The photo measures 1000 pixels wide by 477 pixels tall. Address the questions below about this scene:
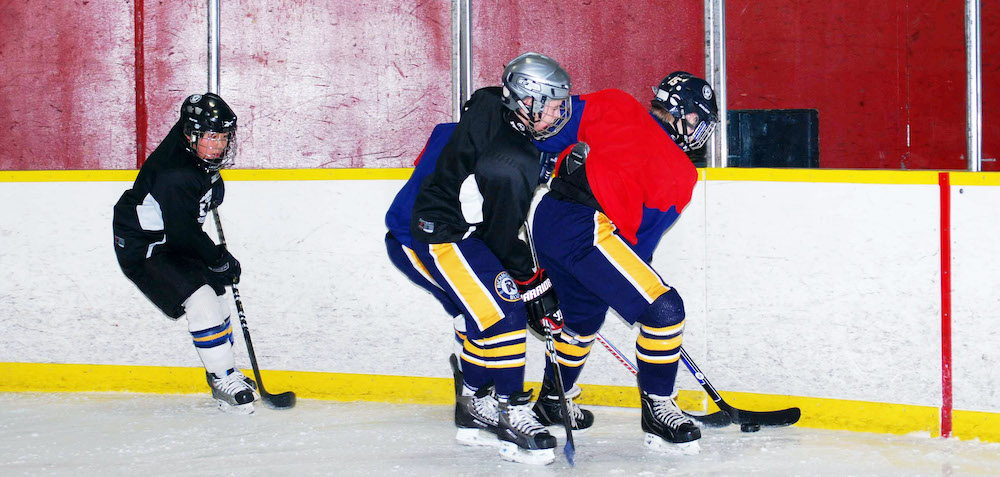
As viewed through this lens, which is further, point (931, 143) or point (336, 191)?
point (931, 143)

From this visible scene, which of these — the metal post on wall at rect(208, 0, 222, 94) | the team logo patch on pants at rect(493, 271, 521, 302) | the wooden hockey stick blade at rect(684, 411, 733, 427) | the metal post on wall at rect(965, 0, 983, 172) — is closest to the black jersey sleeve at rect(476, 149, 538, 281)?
the team logo patch on pants at rect(493, 271, 521, 302)

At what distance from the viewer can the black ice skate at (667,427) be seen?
7.34ft

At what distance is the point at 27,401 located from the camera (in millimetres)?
2988

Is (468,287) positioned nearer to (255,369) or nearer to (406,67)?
(255,369)

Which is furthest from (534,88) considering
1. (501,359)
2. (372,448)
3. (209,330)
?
(209,330)

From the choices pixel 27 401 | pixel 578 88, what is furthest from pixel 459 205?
pixel 578 88

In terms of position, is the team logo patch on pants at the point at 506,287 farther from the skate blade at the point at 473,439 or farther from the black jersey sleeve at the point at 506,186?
the skate blade at the point at 473,439

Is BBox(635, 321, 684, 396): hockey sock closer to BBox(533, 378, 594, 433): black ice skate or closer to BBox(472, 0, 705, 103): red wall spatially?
BBox(533, 378, 594, 433): black ice skate

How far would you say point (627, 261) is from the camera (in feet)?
7.24

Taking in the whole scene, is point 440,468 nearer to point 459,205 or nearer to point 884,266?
point 459,205

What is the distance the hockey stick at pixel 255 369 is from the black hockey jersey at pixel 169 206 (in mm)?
88

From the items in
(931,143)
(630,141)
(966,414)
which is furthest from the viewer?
(931,143)

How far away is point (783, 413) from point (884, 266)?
485 mm

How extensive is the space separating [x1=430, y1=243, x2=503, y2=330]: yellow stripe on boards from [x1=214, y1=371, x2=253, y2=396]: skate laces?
0.97 m
